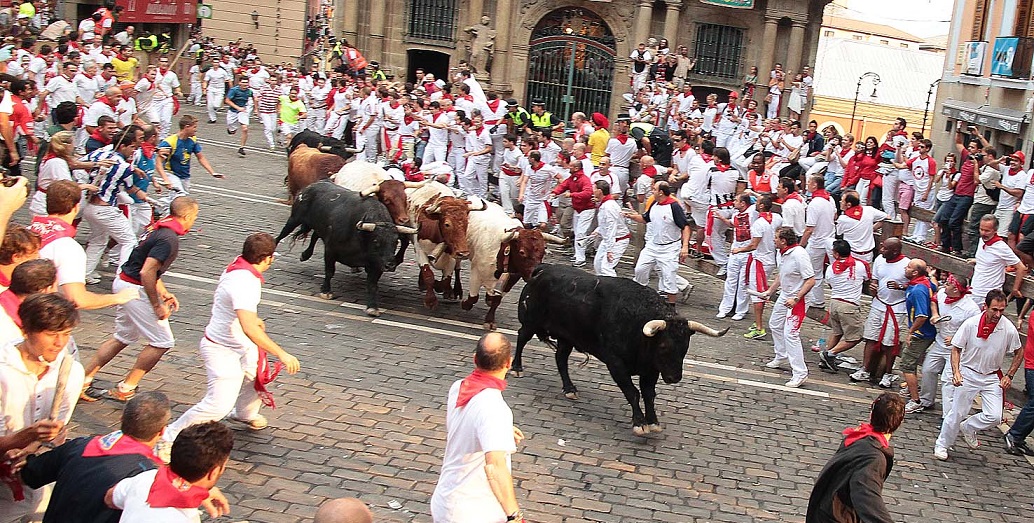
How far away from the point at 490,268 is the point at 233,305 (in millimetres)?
5402

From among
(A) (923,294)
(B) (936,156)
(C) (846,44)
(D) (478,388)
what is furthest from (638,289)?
(C) (846,44)

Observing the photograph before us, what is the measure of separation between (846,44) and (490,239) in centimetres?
5051

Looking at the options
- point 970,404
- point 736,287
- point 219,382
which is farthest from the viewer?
point 736,287

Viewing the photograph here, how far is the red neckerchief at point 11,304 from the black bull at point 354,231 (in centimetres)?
612

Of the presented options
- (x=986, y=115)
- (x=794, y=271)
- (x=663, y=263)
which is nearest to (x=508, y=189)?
(x=663, y=263)

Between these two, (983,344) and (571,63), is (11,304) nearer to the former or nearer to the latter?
(983,344)

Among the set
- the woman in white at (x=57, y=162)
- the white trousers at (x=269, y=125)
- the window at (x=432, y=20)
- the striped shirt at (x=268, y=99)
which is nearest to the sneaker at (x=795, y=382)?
the woman in white at (x=57, y=162)

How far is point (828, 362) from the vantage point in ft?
42.4

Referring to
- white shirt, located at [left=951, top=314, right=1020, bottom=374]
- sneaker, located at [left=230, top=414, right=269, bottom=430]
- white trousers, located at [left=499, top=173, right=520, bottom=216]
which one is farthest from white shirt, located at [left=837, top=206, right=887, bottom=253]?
sneaker, located at [left=230, top=414, right=269, bottom=430]

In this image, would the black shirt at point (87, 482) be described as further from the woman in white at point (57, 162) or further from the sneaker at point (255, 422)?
the woman in white at point (57, 162)

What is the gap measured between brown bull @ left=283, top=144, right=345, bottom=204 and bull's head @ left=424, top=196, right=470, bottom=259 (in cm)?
378

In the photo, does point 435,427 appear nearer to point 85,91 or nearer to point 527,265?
point 527,265

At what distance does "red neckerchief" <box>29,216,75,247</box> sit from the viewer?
7.85 m

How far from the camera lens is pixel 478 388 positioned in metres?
5.91
